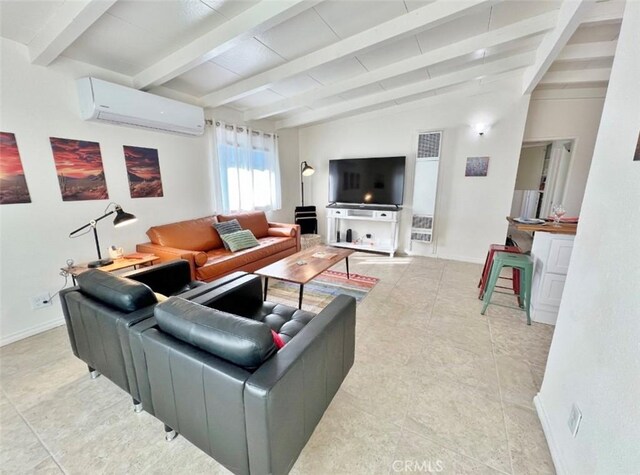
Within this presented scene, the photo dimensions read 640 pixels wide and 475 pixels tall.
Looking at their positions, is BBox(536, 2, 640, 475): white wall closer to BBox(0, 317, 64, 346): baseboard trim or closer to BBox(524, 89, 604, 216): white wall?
BBox(524, 89, 604, 216): white wall

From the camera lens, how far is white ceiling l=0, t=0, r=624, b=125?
180cm

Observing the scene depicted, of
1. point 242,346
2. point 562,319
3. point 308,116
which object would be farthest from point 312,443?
point 308,116

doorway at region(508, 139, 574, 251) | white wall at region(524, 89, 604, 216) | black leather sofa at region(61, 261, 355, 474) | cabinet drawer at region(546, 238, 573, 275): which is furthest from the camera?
doorway at region(508, 139, 574, 251)

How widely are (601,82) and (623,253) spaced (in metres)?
4.21

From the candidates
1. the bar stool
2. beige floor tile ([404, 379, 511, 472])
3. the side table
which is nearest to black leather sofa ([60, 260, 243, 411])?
the side table

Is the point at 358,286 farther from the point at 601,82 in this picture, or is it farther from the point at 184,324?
the point at 601,82

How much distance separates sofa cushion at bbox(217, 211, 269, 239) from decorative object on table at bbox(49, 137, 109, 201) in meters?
1.38

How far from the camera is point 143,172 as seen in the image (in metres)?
2.93

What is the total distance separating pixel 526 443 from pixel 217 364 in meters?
1.59

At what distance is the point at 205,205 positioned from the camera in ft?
12.1

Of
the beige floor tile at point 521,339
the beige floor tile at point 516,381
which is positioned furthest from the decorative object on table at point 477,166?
the beige floor tile at point 516,381

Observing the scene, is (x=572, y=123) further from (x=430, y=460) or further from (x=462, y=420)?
(x=430, y=460)

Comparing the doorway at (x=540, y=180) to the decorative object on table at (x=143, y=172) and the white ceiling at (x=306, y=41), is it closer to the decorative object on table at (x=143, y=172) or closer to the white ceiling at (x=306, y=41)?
the white ceiling at (x=306, y=41)

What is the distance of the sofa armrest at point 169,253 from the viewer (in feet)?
8.48
